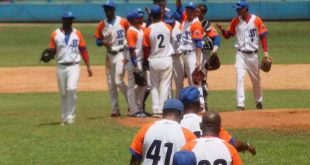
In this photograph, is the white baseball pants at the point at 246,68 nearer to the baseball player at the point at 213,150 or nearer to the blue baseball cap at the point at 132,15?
the blue baseball cap at the point at 132,15

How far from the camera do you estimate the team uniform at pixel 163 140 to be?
8.28m

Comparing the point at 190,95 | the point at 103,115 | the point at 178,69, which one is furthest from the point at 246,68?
the point at 190,95

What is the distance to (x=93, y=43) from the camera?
3688 centimetres

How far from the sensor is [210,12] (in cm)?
4078

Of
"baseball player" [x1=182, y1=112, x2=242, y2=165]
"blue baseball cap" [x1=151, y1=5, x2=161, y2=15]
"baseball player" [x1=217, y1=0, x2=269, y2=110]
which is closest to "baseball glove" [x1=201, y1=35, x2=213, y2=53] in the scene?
"baseball player" [x1=217, y1=0, x2=269, y2=110]

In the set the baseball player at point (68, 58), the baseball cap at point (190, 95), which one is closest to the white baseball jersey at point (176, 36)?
the baseball player at point (68, 58)

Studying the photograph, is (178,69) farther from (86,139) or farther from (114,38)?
(86,139)

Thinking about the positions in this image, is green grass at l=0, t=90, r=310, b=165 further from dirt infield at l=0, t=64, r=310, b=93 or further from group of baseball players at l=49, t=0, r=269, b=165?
dirt infield at l=0, t=64, r=310, b=93

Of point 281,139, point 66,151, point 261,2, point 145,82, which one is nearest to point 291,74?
point 145,82

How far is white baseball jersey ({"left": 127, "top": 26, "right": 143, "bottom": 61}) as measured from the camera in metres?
16.8

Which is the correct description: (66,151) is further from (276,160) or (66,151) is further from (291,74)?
(291,74)

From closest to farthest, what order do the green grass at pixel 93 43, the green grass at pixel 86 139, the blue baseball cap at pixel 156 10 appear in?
1. the green grass at pixel 86 139
2. the blue baseball cap at pixel 156 10
3. the green grass at pixel 93 43

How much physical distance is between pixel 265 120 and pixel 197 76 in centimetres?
147

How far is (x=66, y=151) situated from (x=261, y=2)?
28.1 meters
